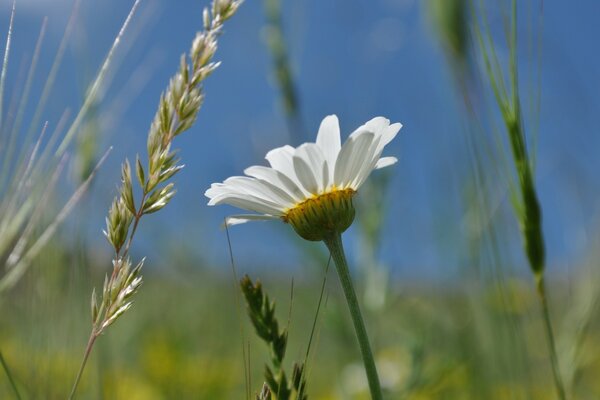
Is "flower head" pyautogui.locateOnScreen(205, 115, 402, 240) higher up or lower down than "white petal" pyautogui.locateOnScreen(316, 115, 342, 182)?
lower down

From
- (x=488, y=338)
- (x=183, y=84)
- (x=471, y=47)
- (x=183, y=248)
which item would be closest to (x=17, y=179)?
(x=183, y=84)

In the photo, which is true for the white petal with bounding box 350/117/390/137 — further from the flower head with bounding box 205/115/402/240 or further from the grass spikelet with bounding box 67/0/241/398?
the grass spikelet with bounding box 67/0/241/398

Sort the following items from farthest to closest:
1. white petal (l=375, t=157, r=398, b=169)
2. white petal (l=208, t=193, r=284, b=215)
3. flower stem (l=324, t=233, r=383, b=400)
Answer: white petal (l=375, t=157, r=398, b=169)
white petal (l=208, t=193, r=284, b=215)
flower stem (l=324, t=233, r=383, b=400)

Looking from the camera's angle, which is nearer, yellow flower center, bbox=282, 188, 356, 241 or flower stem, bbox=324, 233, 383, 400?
flower stem, bbox=324, 233, 383, 400

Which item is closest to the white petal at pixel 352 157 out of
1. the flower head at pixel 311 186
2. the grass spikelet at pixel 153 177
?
the flower head at pixel 311 186

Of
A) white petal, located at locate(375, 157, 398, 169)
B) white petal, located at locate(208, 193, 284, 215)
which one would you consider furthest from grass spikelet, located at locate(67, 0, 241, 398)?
white petal, located at locate(375, 157, 398, 169)

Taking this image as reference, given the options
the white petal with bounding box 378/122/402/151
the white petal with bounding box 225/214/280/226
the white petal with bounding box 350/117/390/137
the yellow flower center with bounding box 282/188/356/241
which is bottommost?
the yellow flower center with bounding box 282/188/356/241

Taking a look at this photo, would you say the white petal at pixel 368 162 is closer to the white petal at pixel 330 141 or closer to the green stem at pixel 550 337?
the white petal at pixel 330 141

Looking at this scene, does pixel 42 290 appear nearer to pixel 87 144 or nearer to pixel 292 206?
pixel 87 144
